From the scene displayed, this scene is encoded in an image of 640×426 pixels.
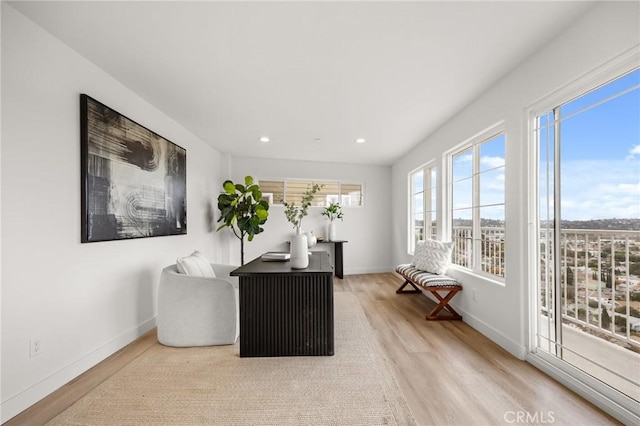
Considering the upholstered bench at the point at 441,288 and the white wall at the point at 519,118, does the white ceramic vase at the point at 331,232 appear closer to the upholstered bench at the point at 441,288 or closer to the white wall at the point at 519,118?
the upholstered bench at the point at 441,288

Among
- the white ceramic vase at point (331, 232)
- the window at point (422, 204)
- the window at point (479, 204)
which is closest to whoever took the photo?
the window at point (479, 204)

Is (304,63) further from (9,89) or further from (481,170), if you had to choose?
(481,170)

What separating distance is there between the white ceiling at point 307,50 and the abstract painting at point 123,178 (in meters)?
0.35

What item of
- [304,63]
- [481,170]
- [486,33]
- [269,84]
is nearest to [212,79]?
[269,84]

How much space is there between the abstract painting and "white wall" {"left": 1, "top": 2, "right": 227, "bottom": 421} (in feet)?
0.22

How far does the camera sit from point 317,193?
226 inches

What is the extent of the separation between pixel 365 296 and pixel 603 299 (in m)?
2.74

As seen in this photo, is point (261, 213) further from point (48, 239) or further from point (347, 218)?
point (48, 239)

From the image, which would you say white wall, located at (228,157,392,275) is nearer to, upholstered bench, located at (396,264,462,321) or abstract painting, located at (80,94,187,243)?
abstract painting, located at (80,94,187,243)

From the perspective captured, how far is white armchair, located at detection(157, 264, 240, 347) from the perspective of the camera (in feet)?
8.16

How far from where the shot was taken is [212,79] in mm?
2455

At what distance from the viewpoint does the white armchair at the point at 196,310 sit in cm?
→ 249

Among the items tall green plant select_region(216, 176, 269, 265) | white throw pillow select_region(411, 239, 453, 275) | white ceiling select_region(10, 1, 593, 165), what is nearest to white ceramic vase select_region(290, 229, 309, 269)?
white ceiling select_region(10, 1, 593, 165)

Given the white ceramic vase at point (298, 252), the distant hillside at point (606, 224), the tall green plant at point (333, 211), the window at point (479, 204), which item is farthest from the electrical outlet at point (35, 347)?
the tall green plant at point (333, 211)
